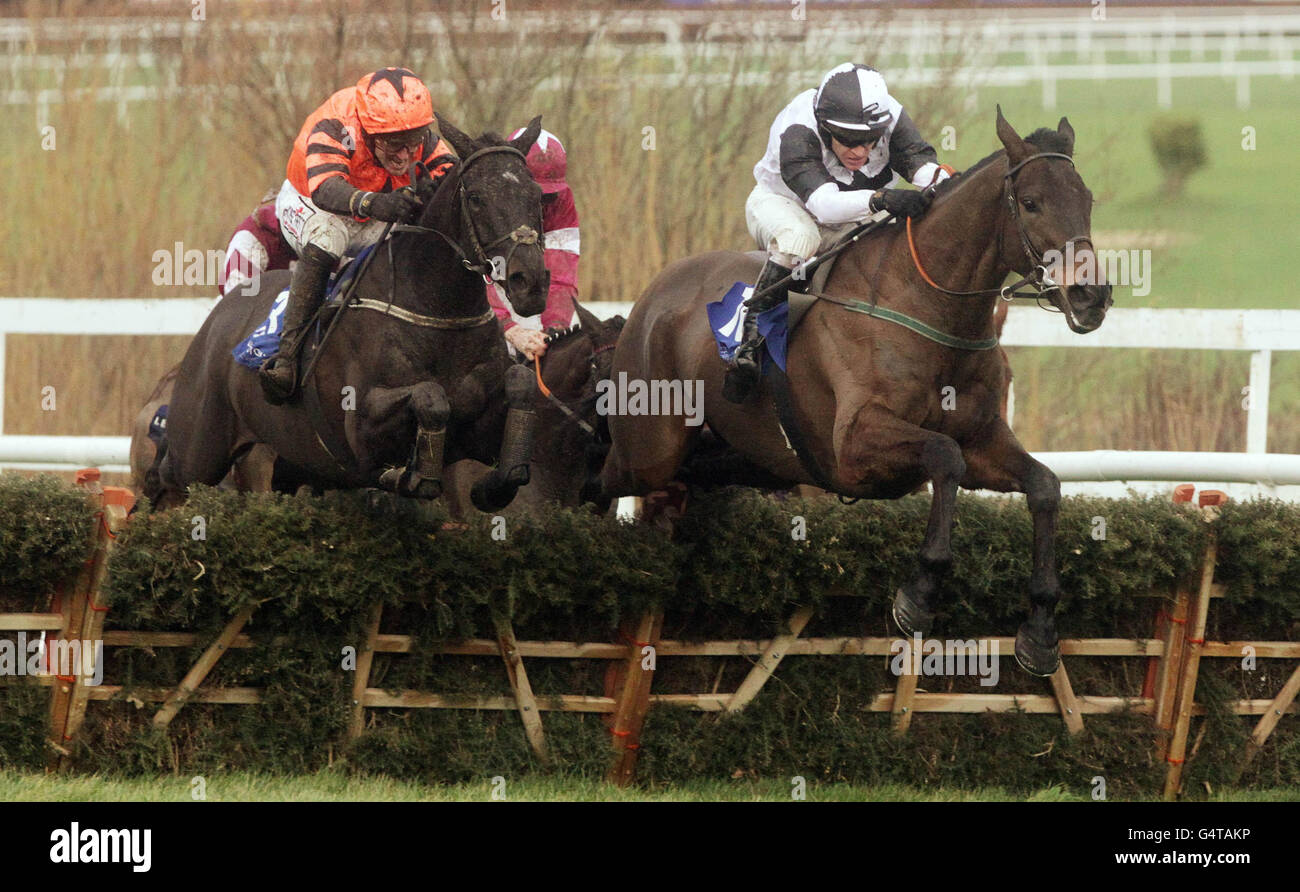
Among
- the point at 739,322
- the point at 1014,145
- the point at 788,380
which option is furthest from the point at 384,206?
the point at 1014,145

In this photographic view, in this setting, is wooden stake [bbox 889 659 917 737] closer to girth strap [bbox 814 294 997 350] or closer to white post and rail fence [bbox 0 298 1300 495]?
girth strap [bbox 814 294 997 350]

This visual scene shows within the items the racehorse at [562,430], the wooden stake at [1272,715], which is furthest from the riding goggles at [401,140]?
the wooden stake at [1272,715]

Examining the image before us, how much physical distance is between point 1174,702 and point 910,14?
7075 millimetres

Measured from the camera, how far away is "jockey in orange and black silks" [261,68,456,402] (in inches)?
244

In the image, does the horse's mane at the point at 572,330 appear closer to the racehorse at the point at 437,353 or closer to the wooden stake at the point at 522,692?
the racehorse at the point at 437,353

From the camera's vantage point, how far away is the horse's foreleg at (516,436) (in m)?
6.27

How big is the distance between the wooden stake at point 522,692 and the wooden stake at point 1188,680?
2.42m

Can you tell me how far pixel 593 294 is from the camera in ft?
35.4

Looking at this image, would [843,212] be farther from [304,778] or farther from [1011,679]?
[304,778]

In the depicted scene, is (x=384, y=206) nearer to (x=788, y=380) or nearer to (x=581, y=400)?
(x=788, y=380)

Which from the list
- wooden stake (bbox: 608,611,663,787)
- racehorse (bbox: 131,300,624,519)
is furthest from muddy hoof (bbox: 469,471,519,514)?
racehorse (bbox: 131,300,624,519)

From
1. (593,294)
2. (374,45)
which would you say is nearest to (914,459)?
(593,294)

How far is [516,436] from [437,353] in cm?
47

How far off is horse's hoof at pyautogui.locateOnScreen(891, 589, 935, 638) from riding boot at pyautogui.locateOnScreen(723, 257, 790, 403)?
47.3 inches
